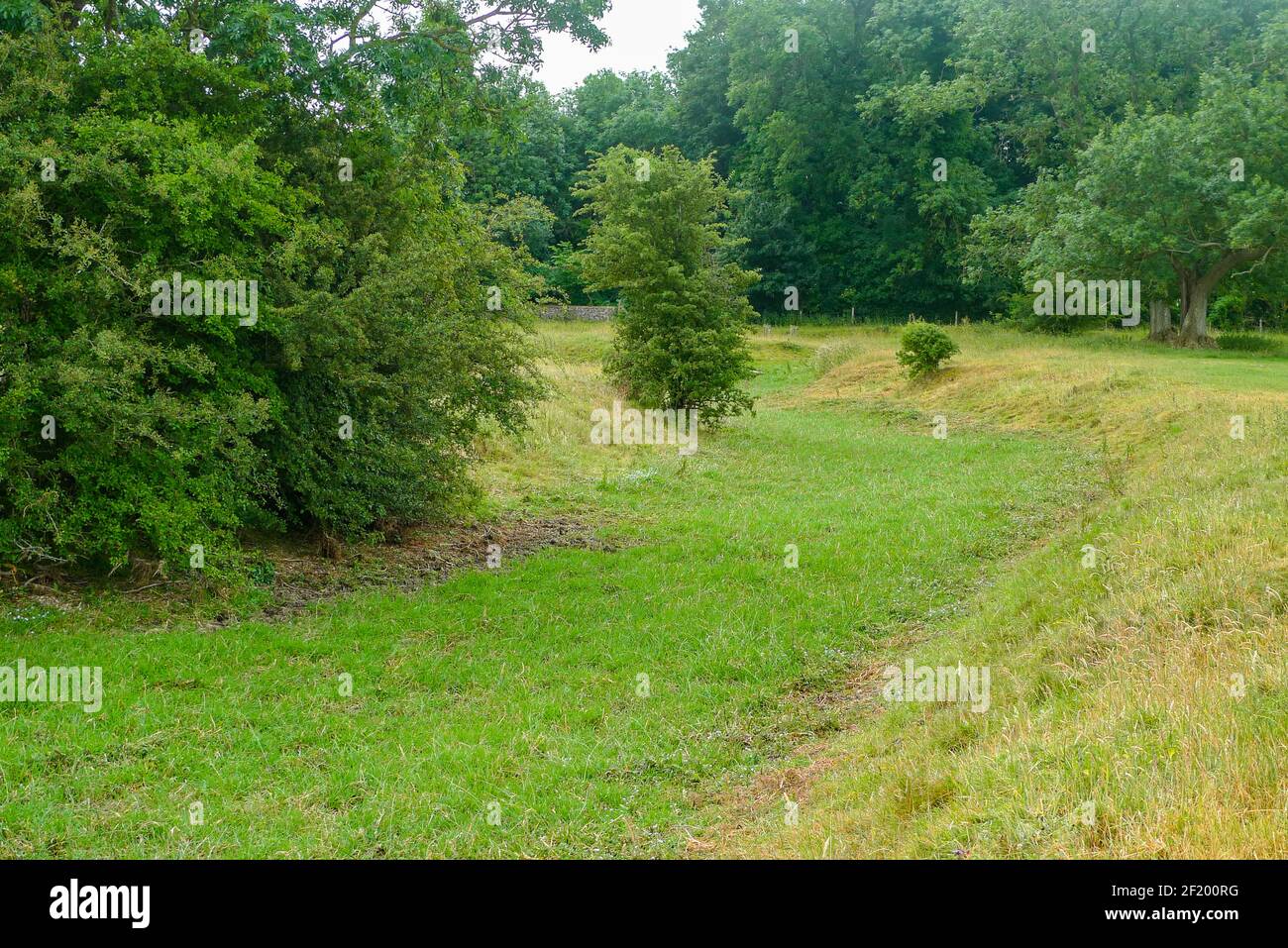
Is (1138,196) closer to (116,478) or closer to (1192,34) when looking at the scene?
(1192,34)

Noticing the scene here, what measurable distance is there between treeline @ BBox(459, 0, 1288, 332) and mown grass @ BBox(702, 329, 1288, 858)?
27267 millimetres

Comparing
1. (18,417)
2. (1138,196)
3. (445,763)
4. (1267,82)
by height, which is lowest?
(445,763)

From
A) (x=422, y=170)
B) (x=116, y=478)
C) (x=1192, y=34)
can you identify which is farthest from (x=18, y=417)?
(x=1192, y=34)

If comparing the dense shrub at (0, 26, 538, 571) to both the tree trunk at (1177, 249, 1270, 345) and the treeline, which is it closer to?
the treeline

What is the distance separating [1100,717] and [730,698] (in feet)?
10.3

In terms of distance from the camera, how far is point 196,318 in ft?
32.6

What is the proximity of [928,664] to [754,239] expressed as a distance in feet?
190

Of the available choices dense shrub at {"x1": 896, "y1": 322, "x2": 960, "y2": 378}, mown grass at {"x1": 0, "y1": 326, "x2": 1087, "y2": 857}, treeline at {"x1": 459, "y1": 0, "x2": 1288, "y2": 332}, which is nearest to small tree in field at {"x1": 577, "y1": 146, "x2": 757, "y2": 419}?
treeline at {"x1": 459, "y1": 0, "x2": 1288, "y2": 332}

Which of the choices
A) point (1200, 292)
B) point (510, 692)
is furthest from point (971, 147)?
point (510, 692)

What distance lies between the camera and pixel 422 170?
531 inches

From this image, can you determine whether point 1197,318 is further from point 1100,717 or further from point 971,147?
point 1100,717

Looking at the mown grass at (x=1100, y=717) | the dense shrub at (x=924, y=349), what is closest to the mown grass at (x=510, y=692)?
the mown grass at (x=1100, y=717)

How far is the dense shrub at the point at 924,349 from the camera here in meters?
33.2

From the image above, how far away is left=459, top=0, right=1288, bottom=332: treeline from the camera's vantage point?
1401 inches
